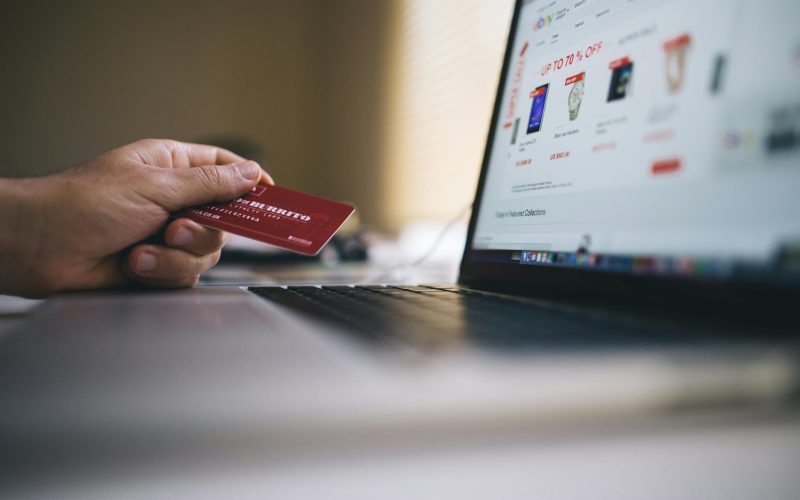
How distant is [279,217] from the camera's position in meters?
0.67

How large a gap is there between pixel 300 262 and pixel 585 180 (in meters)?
0.91

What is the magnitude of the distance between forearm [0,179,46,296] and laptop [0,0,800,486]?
86 millimetres

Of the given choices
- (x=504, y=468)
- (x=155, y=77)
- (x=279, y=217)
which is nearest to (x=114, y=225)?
(x=279, y=217)

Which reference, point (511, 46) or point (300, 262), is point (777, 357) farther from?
point (300, 262)

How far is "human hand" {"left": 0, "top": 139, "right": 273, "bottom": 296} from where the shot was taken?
23.5 inches

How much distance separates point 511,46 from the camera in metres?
0.77

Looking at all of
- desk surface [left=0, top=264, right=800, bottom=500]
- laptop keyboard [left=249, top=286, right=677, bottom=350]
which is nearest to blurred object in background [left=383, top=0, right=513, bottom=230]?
laptop keyboard [left=249, top=286, right=677, bottom=350]

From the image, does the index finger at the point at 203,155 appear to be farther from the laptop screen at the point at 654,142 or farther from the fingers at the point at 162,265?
the laptop screen at the point at 654,142

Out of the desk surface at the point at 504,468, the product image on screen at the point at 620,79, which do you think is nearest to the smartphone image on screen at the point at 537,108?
the product image on screen at the point at 620,79

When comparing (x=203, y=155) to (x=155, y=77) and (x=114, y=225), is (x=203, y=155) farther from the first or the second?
(x=155, y=77)

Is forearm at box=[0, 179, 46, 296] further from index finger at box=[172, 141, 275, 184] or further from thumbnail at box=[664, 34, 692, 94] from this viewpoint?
thumbnail at box=[664, 34, 692, 94]

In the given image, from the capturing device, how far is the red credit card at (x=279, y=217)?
0.63m

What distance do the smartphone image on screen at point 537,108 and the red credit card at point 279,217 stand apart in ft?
0.79

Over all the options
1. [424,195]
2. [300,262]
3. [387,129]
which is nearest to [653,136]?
[300,262]
